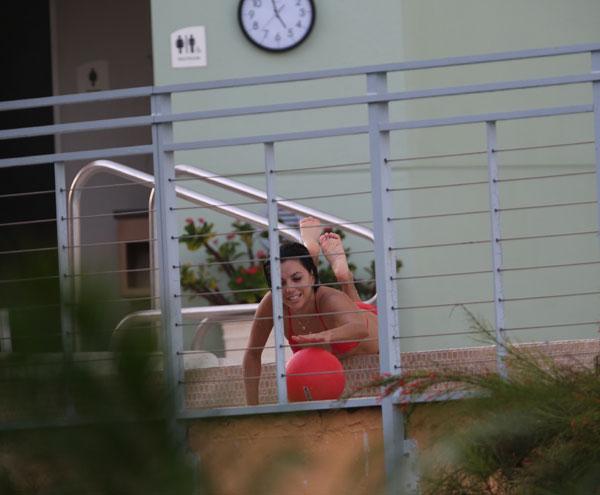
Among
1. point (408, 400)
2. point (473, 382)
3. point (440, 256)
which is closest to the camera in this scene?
point (473, 382)

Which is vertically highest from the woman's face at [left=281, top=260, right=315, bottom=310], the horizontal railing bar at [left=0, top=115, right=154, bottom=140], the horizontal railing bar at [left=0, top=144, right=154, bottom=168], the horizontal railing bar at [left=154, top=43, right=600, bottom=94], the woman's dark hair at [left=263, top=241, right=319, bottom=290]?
the horizontal railing bar at [left=154, top=43, right=600, bottom=94]

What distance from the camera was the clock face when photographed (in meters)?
7.39

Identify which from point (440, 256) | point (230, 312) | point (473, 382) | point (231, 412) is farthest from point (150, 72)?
point (231, 412)

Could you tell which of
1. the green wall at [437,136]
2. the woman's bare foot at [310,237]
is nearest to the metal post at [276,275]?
the woman's bare foot at [310,237]

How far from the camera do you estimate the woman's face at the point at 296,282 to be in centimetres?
436

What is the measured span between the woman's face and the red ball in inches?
17.9

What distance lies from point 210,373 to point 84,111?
8859 mm

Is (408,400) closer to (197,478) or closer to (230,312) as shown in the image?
(230,312)

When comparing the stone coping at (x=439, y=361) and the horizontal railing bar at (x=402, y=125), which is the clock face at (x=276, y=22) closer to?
the stone coping at (x=439, y=361)

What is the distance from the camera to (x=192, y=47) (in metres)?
7.48

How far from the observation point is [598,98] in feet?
11.5

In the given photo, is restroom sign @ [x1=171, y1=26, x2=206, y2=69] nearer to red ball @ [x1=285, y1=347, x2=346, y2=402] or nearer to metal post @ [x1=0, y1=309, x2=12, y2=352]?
red ball @ [x1=285, y1=347, x2=346, y2=402]

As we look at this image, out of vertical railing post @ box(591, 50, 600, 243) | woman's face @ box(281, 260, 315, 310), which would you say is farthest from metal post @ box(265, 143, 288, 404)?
vertical railing post @ box(591, 50, 600, 243)

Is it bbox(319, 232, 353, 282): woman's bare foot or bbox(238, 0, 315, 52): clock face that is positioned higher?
bbox(238, 0, 315, 52): clock face
